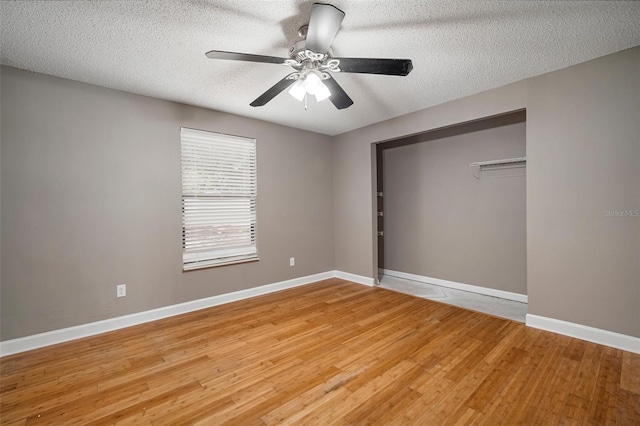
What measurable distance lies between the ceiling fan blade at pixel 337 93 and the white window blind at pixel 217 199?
1863 mm

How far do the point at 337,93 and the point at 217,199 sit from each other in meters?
2.16

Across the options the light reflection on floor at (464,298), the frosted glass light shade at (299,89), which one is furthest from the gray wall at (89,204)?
the light reflection on floor at (464,298)

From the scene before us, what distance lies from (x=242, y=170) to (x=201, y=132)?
70 centimetres

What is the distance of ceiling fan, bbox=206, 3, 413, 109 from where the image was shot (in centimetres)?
170

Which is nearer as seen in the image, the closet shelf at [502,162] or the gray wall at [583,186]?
the gray wall at [583,186]

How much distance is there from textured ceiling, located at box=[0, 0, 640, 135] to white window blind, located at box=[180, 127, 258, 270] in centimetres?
77

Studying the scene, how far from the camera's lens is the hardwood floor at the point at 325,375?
1.65 meters

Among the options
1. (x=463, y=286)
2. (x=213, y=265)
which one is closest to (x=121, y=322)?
(x=213, y=265)

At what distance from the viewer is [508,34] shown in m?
2.09

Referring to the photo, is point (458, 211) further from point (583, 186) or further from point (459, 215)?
point (583, 186)

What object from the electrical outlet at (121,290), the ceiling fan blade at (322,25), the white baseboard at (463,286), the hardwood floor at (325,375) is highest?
the ceiling fan blade at (322,25)

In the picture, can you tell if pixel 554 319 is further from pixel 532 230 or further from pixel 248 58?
pixel 248 58

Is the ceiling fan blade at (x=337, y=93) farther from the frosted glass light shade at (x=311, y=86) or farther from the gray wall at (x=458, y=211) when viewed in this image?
the gray wall at (x=458, y=211)

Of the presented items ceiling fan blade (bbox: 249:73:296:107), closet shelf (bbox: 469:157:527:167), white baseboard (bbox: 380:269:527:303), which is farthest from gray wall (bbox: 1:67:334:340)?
closet shelf (bbox: 469:157:527:167)
